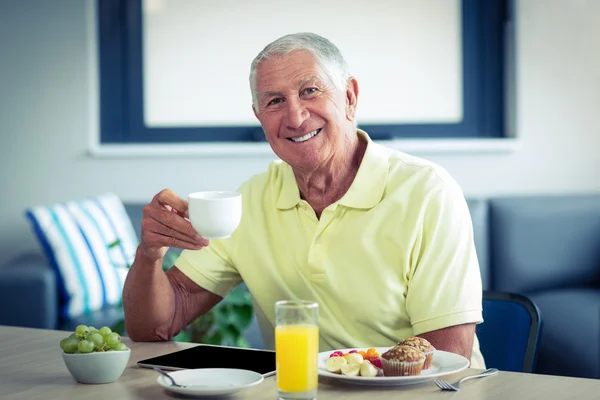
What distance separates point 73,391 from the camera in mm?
1269

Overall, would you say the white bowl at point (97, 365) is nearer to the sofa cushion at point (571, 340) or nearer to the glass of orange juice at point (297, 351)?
the glass of orange juice at point (297, 351)

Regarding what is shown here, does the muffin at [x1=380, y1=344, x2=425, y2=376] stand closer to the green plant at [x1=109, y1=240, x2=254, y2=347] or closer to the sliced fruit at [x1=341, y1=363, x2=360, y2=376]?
the sliced fruit at [x1=341, y1=363, x2=360, y2=376]

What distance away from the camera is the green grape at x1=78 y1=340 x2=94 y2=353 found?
1299 mm

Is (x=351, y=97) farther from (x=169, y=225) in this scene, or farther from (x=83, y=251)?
(x=83, y=251)

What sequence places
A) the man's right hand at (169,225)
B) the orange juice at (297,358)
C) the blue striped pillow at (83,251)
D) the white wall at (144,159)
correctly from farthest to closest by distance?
the white wall at (144,159), the blue striped pillow at (83,251), the man's right hand at (169,225), the orange juice at (297,358)

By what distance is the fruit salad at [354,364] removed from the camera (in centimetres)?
125

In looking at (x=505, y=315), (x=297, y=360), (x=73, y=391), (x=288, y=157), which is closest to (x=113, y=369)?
(x=73, y=391)

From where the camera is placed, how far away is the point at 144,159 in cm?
375

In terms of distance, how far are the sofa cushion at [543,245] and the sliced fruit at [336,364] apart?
2280 millimetres

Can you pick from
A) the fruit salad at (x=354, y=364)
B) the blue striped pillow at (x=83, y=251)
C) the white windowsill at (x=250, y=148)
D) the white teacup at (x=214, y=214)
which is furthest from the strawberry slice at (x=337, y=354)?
the white windowsill at (x=250, y=148)

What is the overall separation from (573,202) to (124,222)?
1829 millimetres

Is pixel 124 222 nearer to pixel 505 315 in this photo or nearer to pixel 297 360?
pixel 505 315

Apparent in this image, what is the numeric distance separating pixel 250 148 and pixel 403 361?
2493mm

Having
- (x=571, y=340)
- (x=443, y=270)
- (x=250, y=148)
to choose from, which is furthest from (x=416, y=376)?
(x=250, y=148)
